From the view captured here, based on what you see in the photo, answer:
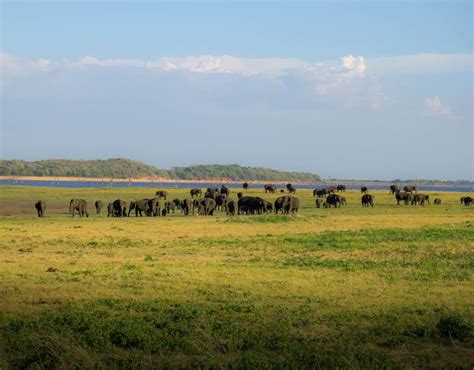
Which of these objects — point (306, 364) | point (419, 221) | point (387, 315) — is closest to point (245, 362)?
point (306, 364)

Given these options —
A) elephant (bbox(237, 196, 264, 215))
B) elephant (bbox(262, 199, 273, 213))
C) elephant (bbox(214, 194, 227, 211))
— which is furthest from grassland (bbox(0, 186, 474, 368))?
elephant (bbox(214, 194, 227, 211))

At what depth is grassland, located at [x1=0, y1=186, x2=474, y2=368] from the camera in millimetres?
9875

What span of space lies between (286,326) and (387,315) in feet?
7.41

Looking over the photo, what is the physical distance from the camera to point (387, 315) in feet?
41.1

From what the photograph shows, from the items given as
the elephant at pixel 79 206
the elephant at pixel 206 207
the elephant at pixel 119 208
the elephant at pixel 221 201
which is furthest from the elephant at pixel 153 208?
the elephant at pixel 221 201

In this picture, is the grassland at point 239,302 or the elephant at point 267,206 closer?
the grassland at point 239,302

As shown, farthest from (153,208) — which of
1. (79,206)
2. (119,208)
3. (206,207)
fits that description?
(79,206)

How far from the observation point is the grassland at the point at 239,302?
9875mm

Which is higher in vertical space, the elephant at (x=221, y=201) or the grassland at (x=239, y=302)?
the elephant at (x=221, y=201)

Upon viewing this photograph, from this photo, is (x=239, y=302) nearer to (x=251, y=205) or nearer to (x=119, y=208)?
(x=119, y=208)

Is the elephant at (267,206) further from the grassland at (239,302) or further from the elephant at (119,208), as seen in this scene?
the grassland at (239,302)

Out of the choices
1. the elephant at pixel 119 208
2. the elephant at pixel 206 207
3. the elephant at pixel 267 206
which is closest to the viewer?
the elephant at pixel 119 208

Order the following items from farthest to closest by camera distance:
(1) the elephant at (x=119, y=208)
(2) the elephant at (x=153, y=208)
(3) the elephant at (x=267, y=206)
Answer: (3) the elephant at (x=267, y=206), (2) the elephant at (x=153, y=208), (1) the elephant at (x=119, y=208)

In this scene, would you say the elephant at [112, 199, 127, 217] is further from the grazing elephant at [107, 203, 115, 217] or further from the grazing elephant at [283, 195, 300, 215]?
the grazing elephant at [283, 195, 300, 215]
